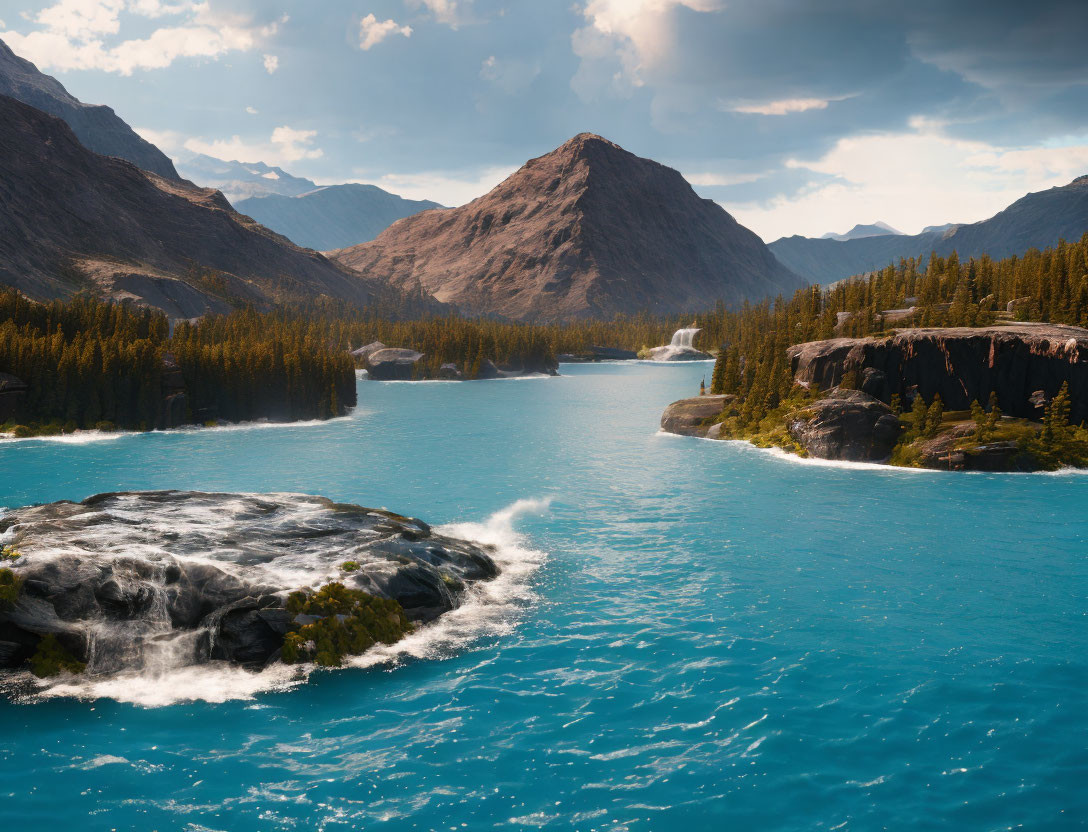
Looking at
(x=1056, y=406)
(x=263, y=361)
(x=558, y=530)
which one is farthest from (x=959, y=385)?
(x=263, y=361)

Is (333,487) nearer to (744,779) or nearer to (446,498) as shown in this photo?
(446,498)

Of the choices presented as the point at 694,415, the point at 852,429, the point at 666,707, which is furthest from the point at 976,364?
the point at 666,707

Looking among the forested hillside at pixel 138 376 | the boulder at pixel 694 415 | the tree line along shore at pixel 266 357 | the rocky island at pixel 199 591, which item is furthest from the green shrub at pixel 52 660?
the forested hillside at pixel 138 376

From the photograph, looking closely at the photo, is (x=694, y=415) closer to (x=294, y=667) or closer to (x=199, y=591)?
(x=199, y=591)

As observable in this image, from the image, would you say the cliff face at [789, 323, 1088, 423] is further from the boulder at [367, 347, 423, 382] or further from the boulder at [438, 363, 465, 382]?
the boulder at [367, 347, 423, 382]

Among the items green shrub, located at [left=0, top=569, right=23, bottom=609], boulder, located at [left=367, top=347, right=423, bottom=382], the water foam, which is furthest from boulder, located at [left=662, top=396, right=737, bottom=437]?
boulder, located at [left=367, top=347, right=423, bottom=382]

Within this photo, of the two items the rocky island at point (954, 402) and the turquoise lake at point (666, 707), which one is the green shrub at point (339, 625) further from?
the rocky island at point (954, 402)
